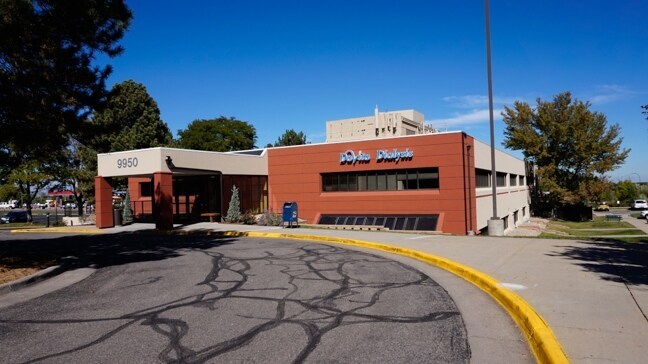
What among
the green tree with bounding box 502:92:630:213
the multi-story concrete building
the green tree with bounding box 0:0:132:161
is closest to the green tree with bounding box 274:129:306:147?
the multi-story concrete building

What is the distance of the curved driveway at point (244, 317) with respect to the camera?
205 inches

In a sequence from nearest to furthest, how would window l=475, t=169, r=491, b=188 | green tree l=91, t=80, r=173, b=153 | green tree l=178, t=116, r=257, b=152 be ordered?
window l=475, t=169, r=491, b=188 < green tree l=91, t=80, r=173, b=153 < green tree l=178, t=116, r=257, b=152

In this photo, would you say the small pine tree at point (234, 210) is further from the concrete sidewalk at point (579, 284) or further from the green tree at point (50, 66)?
the concrete sidewalk at point (579, 284)

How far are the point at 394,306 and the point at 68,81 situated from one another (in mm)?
11664

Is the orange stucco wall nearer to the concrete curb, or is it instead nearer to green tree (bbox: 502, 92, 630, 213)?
the concrete curb

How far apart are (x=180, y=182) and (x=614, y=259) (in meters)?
26.9

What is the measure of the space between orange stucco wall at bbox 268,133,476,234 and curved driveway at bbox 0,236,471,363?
15.3 meters

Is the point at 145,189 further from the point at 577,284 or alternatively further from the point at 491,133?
the point at 577,284

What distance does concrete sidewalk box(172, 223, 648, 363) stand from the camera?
484cm

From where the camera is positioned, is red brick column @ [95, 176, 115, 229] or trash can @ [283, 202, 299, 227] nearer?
trash can @ [283, 202, 299, 227]

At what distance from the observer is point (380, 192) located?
27828 millimetres

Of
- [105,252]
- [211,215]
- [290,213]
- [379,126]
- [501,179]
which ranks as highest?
[379,126]

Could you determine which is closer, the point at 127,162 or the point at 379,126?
the point at 127,162

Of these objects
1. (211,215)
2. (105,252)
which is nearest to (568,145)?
(211,215)
